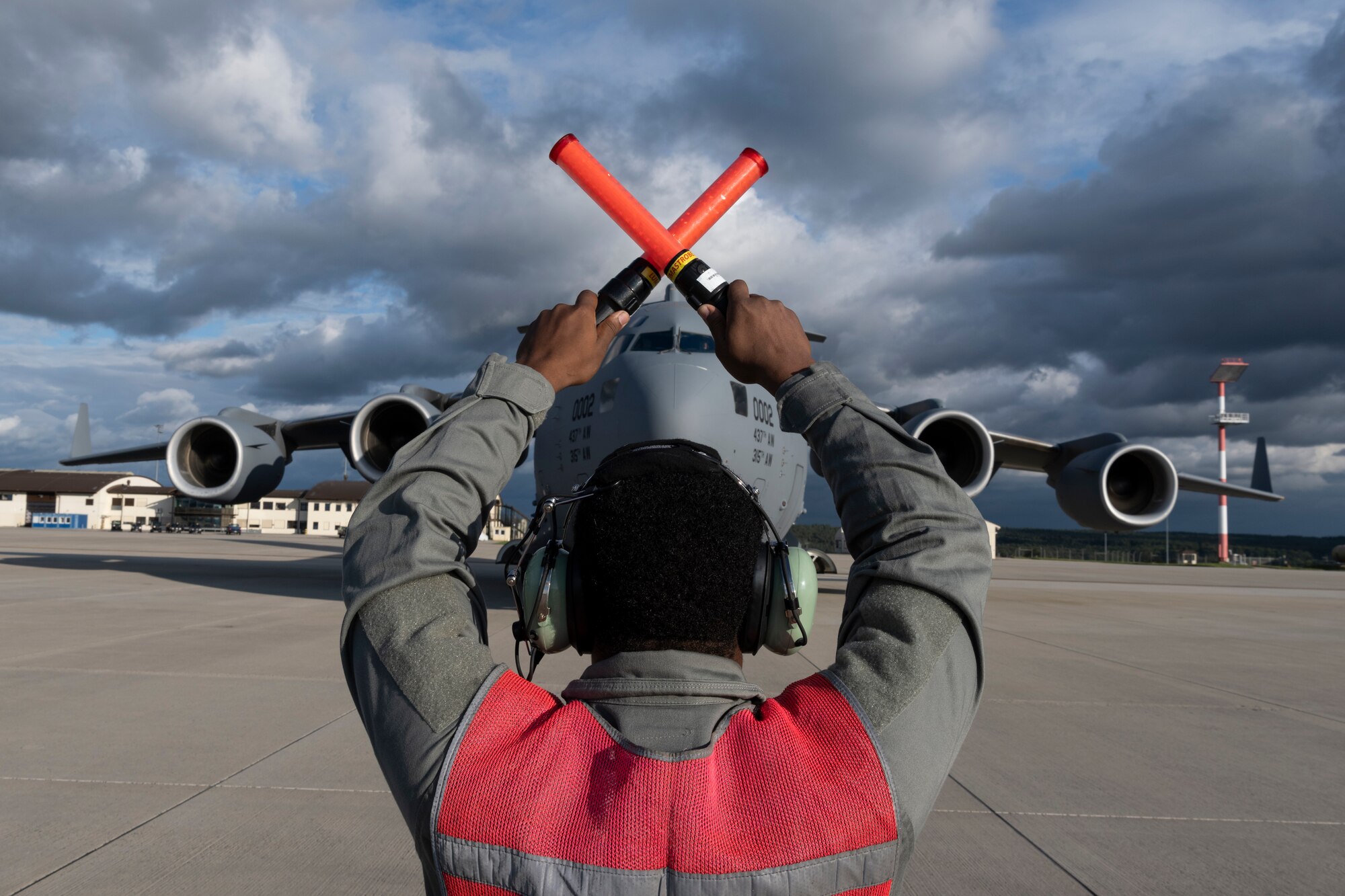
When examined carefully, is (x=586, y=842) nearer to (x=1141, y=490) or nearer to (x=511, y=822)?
(x=511, y=822)

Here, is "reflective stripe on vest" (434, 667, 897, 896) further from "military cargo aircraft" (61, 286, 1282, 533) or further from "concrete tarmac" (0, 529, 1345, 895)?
"military cargo aircraft" (61, 286, 1282, 533)

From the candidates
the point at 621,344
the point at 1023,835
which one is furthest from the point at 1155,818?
the point at 621,344

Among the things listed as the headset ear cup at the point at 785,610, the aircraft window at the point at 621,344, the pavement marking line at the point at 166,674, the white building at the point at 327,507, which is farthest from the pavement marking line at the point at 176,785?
the white building at the point at 327,507

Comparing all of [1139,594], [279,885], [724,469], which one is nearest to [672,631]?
[724,469]

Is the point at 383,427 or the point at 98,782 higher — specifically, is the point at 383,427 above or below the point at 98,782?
above

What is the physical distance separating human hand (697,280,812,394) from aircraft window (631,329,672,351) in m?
6.00

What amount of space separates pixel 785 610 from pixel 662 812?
1.59 ft

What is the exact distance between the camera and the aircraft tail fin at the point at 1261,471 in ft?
74.0

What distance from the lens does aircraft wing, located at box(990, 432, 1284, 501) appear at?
43.9ft

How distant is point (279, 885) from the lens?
91.7 inches

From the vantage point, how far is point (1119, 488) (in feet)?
42.0

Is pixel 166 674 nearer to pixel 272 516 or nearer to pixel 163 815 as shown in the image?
pixel 163 815

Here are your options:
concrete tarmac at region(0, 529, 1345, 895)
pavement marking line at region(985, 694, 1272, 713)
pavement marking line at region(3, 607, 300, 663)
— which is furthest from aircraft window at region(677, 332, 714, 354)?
pavement marking line at region(3, 607, 300, 663)

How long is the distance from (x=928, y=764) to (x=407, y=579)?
70cm
